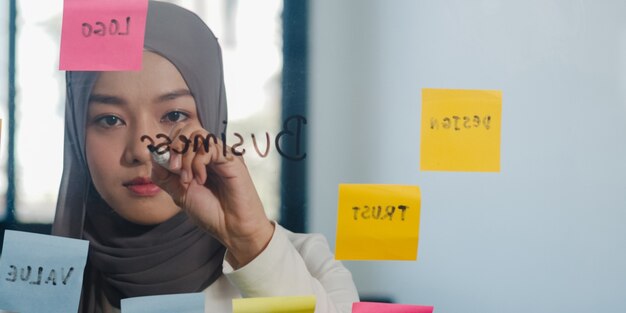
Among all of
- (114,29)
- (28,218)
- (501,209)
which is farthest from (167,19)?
(501,209)

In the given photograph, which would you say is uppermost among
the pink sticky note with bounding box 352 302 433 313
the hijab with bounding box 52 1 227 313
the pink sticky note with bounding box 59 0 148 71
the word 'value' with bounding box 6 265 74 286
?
the pink sticky note with bounding box 59 0 148 71

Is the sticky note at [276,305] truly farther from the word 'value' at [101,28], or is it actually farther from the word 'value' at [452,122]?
the word 'value' at [101,28]

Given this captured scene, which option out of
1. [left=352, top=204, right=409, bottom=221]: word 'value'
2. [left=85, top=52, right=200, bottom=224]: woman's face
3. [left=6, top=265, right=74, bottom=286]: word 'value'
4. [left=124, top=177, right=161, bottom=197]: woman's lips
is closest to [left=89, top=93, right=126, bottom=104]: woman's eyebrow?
[left=85, top=52, right=200, bottom=224]: woman's face

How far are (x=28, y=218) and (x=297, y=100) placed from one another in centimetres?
41

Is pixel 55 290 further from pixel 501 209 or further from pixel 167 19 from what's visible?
pixel 501 209

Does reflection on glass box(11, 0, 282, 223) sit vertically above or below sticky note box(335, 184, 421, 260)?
above

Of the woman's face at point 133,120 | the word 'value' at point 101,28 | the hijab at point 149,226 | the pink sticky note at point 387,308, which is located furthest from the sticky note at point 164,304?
the word 'value' at point 101,28

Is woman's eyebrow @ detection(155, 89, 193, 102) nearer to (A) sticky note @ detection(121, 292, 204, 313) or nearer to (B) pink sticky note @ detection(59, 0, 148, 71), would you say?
(B) pink sticky note @ detection(59, 0, 148, 71)

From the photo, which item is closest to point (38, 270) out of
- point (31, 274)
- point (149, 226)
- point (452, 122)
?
point (31, 274)

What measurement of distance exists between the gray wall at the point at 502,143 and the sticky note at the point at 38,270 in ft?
1.13

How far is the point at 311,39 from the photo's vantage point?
1.00 metres

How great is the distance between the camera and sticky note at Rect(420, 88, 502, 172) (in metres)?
1.02

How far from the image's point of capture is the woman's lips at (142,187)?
0.97 metres

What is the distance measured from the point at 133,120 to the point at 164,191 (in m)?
0.11
